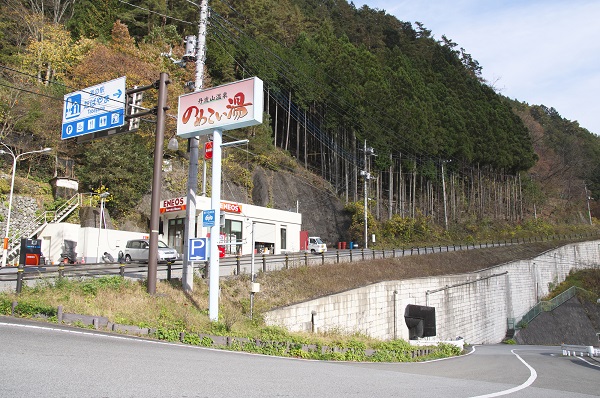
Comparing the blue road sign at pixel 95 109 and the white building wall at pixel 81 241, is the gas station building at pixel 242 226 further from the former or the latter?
the blue road sign at pixel 95 109

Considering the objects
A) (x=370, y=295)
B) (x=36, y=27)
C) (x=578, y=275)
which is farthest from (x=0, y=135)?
(x=578, y=275)

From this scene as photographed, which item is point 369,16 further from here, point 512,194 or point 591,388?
point 591,388

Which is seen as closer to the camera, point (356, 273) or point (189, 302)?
point (189, 302)

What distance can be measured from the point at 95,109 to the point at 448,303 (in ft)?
80.4

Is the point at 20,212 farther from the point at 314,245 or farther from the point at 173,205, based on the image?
the point at 314,245

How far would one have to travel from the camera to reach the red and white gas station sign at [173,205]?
3284cm

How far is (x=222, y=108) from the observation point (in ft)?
50.4

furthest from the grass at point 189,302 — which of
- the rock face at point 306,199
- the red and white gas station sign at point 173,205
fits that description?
A: the rock face at point 306,199

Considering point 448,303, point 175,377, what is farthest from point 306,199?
point 175,377

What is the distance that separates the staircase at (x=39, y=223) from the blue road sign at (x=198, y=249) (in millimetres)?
17237

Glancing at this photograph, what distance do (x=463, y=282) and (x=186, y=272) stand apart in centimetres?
2324

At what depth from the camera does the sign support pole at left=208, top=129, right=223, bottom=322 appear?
14492 millimetres

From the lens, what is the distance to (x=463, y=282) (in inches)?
1313

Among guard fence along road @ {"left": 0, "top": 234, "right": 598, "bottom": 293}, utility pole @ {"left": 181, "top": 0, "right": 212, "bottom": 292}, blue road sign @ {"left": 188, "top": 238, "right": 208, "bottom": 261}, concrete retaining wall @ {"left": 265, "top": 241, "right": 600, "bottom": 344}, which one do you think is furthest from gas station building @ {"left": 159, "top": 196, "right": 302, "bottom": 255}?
blue road sign @ {"left": 188, "top": 238, "right": 208, "bottom": 261}
